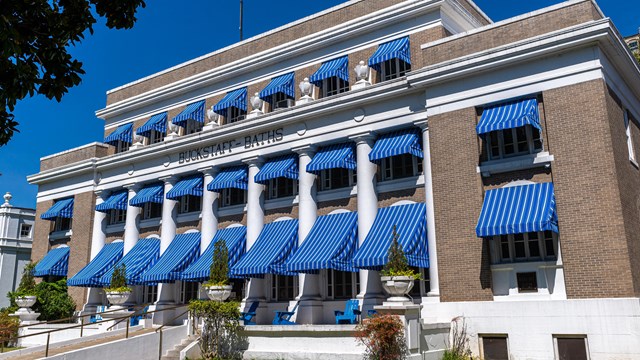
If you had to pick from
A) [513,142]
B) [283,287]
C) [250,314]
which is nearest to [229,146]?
[283,287]

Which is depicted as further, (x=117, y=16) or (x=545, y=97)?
(x=545, y=97)

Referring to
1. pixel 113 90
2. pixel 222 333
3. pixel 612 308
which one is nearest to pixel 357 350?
pixel 222 333

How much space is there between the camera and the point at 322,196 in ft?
82.9

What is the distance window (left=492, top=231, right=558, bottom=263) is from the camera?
18422 millimetres

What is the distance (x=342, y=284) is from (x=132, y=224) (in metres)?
13.9

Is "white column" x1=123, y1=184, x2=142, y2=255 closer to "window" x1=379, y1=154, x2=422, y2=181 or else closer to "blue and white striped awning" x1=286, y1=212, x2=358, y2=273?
"blue and white striped awning" x1=286, y1=212, x2=358, y2=273

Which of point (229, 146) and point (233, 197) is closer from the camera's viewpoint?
point (229, 146)

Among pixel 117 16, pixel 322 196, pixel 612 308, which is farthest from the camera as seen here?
pixel 322 196

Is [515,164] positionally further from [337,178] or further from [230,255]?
[230,255]

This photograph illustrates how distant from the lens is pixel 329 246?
74.6 ft

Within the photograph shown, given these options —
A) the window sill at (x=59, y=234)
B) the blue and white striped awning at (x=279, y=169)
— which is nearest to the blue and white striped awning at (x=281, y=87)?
the blue and white striped awning at (x=279, y=169)

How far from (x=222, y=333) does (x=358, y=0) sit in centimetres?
1526

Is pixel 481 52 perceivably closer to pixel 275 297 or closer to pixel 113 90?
pixel 275 297

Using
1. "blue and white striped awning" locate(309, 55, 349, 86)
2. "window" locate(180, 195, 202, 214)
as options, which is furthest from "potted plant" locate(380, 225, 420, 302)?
"window" locate(180, 195, 202, 214)
